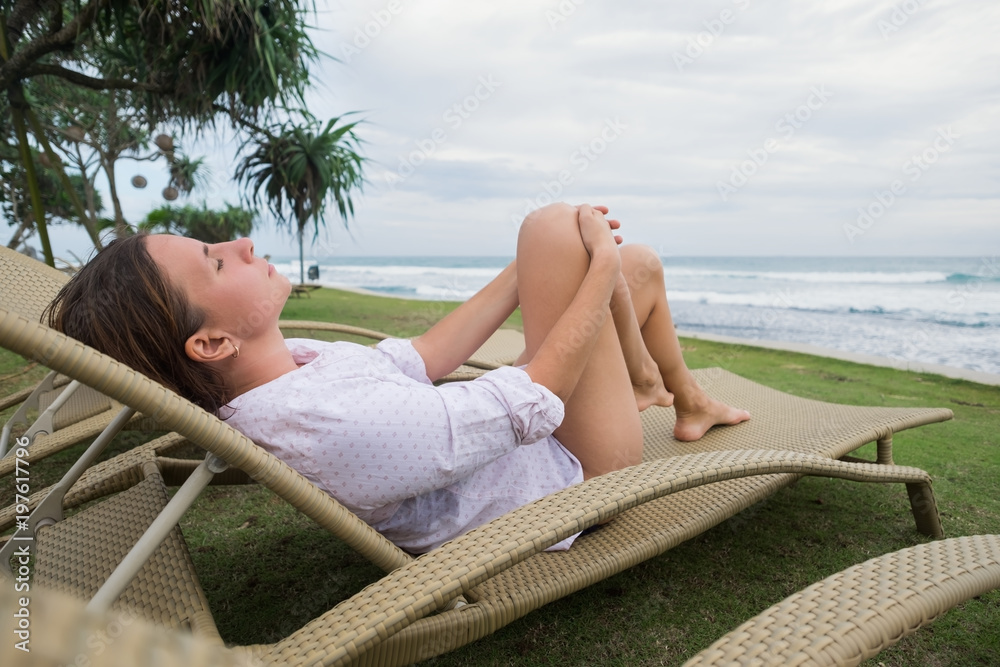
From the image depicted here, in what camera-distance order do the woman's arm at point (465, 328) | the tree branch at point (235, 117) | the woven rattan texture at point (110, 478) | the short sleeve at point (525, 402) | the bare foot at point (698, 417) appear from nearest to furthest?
the short sleeve at point (525, 402) → the woven rattan texture at point (110, 478) → the woman's arm at point (465, 328) → the bare foot at point (698, 417) → the tree branch at point (235, 117)

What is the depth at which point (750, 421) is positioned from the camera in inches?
81.4

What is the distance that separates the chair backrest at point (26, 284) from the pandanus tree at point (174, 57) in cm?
239

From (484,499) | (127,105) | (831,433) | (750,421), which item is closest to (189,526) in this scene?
(484,499)

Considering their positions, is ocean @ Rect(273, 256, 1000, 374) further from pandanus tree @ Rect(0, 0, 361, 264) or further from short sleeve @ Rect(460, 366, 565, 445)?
pandanus tree @ Rect(0, 0, 361, 264)

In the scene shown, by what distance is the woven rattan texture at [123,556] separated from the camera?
37.3 inches

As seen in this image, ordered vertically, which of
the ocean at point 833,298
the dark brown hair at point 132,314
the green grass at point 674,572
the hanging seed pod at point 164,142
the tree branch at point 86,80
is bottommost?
the ocean at point 833,298

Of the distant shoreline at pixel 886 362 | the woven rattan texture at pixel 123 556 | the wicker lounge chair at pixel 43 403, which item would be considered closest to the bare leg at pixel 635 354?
the woven rattan texture at pixel 123 556

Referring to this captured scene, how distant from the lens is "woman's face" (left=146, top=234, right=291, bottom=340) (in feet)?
3.41

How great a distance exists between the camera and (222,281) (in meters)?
1.07

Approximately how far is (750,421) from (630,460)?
0.79 metres

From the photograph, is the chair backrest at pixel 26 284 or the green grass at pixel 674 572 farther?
the chair backrest at pixel 26 284

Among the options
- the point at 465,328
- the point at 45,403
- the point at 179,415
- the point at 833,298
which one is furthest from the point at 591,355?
the point at 833,298

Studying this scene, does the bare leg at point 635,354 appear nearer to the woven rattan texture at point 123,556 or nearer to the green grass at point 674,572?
the green grass at point 674,572

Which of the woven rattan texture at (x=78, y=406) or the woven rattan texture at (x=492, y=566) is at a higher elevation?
the woven rattan texture at (x=492, y=566)
